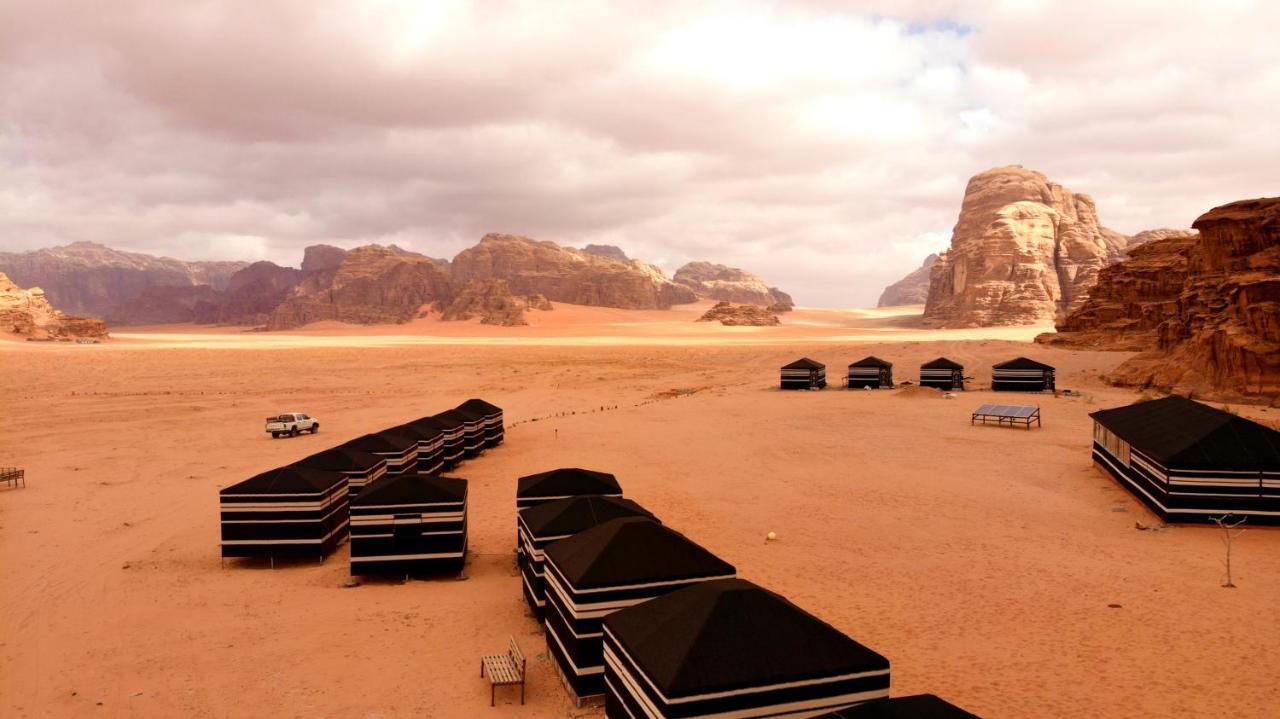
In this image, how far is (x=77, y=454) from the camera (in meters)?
29.2

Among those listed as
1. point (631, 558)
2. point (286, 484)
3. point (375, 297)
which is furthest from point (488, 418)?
point (375, 297)

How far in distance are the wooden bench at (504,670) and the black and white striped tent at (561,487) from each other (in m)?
5.50

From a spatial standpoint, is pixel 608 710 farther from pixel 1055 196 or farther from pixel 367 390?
pixel 1055 196

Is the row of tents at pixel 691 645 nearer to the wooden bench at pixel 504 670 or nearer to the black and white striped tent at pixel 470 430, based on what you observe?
the wooden bench at pixel 504 670

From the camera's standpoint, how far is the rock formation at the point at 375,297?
172 meters

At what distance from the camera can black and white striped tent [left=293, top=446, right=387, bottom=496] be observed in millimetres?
18875

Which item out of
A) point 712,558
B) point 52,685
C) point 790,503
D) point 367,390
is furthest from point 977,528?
point 367,390

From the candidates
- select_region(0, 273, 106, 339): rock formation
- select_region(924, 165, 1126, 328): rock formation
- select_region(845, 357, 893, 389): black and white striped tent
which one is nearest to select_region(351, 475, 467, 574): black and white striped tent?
select_region(845, 357, 893, 389): black and white striped tent

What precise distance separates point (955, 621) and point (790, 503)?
26.1 ft

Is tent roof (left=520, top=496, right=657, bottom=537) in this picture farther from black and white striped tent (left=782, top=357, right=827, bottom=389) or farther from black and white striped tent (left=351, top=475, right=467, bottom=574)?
black and white striped tent (left=782, top=357, right=827, bottom=389)

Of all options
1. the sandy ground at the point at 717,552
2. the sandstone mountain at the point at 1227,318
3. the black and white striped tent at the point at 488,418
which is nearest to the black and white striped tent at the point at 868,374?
the sandy ground at the point at 717,552

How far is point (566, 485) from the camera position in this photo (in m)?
16.7

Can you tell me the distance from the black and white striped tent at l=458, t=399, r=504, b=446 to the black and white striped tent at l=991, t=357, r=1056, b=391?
1126 inches

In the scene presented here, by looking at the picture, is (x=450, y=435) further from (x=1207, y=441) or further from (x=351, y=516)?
(x=1207, y=441)
